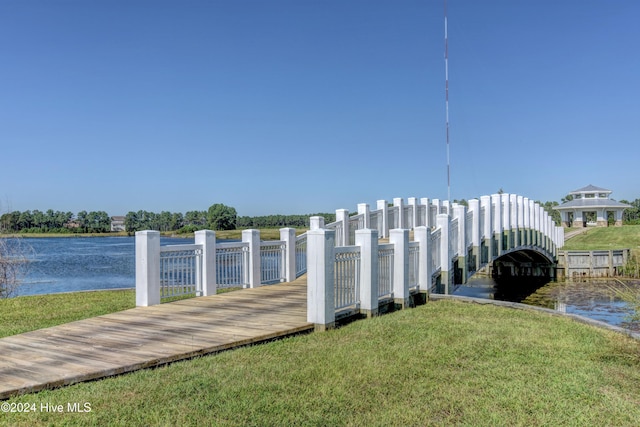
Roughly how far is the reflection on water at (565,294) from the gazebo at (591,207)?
116 ft

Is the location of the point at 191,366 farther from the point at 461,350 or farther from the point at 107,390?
the point at 461,350

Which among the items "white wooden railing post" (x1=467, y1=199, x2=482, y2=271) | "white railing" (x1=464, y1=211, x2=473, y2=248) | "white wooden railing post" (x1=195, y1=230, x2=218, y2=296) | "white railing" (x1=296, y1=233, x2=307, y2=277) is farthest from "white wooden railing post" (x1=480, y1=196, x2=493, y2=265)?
"white wooden railing post" (x1=195, y1=230, x2=218, y2=296)

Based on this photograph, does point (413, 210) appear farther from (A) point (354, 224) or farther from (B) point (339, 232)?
(B) point (339, 232)

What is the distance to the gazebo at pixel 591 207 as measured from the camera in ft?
215

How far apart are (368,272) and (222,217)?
227 feet

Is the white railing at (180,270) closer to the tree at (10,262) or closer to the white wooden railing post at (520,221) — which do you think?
the tree at (10,262)

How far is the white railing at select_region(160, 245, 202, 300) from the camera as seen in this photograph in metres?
9.95

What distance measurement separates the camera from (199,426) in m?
4.04

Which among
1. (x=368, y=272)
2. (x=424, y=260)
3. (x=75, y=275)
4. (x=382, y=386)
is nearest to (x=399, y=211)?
(x=424, y=260)

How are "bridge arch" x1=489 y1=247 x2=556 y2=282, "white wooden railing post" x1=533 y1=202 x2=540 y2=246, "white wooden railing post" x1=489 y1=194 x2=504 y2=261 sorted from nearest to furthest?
"white wooden railing post" x1=489 y1=194 x2=504 y2=261 → "white wooden railing post" x1=533 y1=202 x2=540 y2=246 → "bridge arch" x1=489 y1=247 x2=556 y2=282

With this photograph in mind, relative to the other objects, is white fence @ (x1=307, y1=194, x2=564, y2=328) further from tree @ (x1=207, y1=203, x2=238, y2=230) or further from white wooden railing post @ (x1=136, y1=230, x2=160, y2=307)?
tree @ (x1=207, y1=203, x2=238, y2=230)

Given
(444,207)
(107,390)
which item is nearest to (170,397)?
(107,390)

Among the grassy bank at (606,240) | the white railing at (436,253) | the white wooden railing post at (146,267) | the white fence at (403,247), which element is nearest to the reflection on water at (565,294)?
the white fence at (403,247)

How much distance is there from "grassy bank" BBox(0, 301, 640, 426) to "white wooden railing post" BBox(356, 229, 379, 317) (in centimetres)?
138
